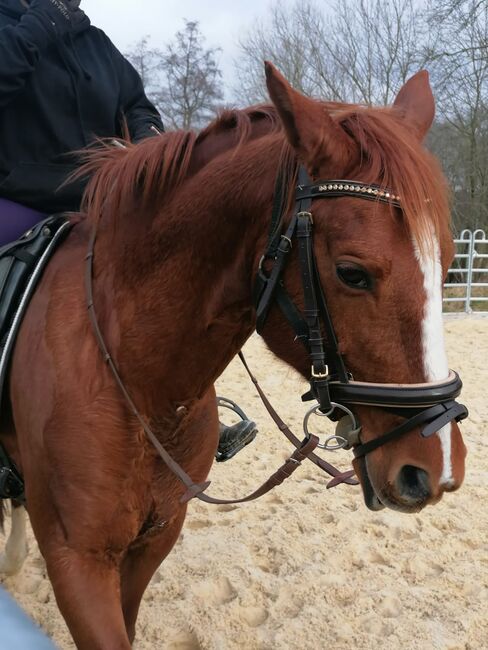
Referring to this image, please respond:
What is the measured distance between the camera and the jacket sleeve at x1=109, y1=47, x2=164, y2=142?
2.66 meters

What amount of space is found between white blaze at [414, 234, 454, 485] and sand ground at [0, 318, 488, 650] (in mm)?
975

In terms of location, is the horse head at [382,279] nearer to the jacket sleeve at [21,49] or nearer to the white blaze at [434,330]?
the white blaze at [434,330]

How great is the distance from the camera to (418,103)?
73.2 inches

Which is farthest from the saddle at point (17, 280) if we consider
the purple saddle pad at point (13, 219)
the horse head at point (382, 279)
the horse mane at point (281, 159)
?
the horse head at point (382, 279)

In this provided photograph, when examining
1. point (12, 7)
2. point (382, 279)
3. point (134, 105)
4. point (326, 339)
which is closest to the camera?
point (382, 279)

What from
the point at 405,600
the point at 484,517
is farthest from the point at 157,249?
the point at 484,517

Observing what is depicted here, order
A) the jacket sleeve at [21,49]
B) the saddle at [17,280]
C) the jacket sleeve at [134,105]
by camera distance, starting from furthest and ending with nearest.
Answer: the jacket sleeve at [134,105], the jacket sleeve at [21,49], the saddle at [17,280]

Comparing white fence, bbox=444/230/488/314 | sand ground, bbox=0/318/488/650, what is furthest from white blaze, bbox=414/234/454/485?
white fence, bbox=444/230/488/314

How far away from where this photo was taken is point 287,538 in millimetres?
3584

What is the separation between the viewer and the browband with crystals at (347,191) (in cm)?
139

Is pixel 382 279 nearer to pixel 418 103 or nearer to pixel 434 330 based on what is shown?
pixel 434 330

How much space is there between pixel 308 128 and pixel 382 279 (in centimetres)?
42

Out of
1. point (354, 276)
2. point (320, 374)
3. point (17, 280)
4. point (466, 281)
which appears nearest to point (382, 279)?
point (354, 276)

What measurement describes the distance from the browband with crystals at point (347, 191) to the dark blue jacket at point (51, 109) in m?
1.19
